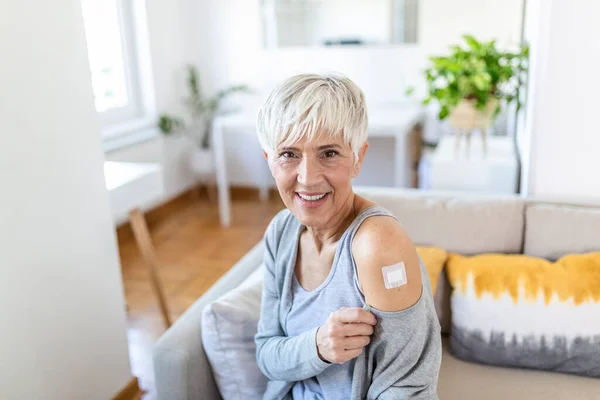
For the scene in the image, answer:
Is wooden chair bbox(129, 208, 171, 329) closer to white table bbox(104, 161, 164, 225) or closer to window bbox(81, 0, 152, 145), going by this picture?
white table bbox(104, 161, 164, 225)

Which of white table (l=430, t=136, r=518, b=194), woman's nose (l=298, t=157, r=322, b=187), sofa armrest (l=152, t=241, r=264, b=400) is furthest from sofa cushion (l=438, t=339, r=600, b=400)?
white table (l=430, t=136, r=518, b=194)

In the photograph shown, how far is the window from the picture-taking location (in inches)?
121

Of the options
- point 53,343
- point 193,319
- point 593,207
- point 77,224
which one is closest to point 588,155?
point 593,207

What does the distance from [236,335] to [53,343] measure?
60cm

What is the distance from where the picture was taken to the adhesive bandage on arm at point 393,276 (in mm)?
910

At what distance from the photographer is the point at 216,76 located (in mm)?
3906

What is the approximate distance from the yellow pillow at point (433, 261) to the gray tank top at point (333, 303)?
0.52m

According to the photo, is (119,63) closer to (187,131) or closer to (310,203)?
(187,131)

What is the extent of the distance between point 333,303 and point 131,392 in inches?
44.9

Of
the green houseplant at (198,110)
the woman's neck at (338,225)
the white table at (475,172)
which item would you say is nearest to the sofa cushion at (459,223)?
the white table at (475,172)

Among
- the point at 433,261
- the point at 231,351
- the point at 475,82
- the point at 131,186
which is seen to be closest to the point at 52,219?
the point at 131,186

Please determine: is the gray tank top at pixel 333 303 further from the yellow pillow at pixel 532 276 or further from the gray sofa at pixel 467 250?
the yellow pillow at pixel 532 276

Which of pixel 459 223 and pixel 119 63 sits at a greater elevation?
pixel 119 63

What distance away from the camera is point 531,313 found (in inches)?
53.5
